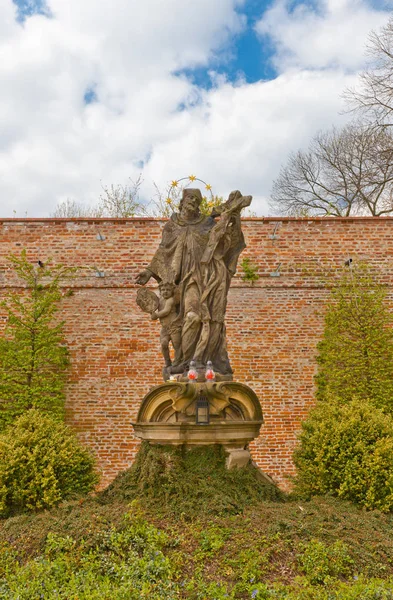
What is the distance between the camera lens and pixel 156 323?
1166 centimetres

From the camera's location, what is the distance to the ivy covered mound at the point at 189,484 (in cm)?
536

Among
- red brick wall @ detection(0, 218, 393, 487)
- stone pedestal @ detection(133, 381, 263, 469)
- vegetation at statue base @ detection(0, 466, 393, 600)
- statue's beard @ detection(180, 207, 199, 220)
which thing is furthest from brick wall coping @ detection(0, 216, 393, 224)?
vegetation at statue base @ detection(0, 466, 393, 600)

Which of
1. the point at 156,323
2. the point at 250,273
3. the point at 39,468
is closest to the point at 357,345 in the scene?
the point at 250,273

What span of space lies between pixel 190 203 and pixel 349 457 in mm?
3496

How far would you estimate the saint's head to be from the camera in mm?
6715

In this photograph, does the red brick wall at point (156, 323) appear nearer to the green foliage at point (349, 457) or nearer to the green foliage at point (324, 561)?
the green foliage at point (349, 457)

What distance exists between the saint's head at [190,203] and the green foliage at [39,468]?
3.09 meters

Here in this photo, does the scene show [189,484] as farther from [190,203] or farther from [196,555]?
[190,203]

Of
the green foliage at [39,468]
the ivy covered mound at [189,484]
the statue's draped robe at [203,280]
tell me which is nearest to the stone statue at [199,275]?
the statue's draped robe at [203,280]

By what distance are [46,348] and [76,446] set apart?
Answer: 4.58 metres

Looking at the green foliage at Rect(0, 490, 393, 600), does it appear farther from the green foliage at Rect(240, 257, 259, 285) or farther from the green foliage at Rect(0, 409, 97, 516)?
the green foliage at Rect(240, 257, 259, 285)

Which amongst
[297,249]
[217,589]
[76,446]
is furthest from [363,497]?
[297,249]

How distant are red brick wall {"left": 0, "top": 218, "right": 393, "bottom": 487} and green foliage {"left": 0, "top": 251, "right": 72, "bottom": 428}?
0.97ft

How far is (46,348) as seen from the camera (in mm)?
11219
